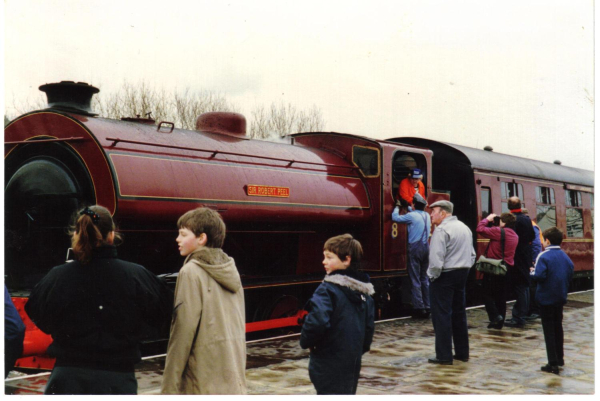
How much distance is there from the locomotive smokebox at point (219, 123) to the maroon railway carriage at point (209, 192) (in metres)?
0.01

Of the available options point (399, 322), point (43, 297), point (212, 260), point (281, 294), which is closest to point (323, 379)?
point (212, 260)

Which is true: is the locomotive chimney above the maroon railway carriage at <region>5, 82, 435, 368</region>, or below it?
above

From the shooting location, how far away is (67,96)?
7.06 meters

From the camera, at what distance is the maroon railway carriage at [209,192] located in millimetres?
6594

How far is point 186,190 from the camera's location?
7152 mm

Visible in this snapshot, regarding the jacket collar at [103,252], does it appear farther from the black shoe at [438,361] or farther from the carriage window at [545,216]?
the carriage window at [545,216]

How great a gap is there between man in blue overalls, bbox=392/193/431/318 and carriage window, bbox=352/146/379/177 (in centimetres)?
68

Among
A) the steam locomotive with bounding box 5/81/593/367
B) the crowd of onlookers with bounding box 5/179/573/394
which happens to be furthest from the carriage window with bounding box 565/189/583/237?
the crowd of onlookers with bounding box 5/179/573/394

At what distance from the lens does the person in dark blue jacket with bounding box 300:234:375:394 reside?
3787 mm

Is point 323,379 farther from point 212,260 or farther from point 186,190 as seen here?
point 186,190

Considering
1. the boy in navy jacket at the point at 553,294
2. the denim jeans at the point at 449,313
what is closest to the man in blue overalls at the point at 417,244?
the denim jeans at the point at 449,313

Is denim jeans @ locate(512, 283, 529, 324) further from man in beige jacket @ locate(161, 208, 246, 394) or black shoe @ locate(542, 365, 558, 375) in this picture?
man in beige jacket @ locate(161, 208, 246, 394)

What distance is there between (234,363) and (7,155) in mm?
4719

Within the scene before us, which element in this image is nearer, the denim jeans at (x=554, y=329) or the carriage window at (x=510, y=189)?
the denim jeans at (x=554, y=329)
